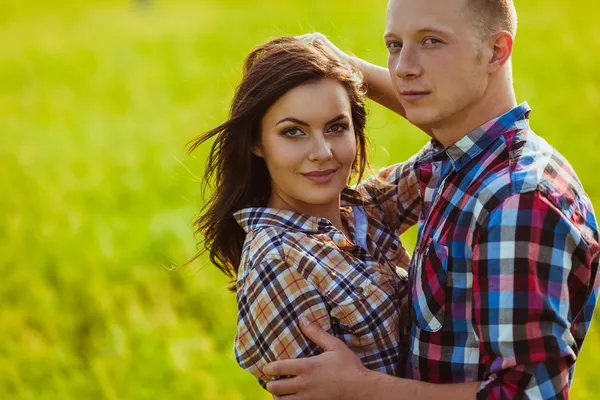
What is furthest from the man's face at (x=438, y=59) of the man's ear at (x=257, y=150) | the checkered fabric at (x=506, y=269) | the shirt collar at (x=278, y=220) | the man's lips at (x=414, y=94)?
the man's ear at (x=257, y=150)

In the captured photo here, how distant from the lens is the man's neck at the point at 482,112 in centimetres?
241

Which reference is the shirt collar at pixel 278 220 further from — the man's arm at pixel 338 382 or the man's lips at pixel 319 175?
the man's arm at pixel 338 382

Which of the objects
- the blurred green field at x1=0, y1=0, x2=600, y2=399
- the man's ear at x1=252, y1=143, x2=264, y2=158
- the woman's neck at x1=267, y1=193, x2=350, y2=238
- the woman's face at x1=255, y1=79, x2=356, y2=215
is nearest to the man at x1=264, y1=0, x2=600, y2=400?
the woman's face at x1=255, y1=79, x2=356, y2=215

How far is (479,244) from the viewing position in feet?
6.91

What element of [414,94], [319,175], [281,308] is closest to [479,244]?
[414,94]

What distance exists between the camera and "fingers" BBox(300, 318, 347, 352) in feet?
7.91

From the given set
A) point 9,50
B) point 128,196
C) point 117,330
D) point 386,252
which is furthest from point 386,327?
point 9,50

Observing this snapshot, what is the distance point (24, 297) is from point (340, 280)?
148 inches

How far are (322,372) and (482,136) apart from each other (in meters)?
0.76

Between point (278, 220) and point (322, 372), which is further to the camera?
point (278, 220)

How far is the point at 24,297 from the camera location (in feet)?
18.9

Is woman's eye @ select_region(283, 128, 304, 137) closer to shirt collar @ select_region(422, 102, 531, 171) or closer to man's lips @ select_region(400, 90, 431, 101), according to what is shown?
man's lips @ select_region(400, 90, 431, 101)

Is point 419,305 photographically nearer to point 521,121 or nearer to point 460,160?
point 460,160

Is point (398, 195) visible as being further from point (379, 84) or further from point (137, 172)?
point (137, 172)
